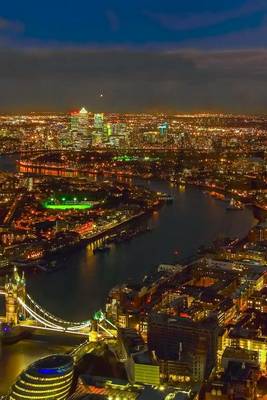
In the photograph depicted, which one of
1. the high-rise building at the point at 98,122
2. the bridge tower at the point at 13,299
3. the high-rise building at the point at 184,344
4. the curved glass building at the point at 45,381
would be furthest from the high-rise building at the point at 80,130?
the curved glass building at the point at 45,381

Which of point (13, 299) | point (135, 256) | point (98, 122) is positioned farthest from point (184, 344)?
point (98, 122)

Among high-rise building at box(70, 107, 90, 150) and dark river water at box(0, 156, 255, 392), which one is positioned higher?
high-rise building at box(70, 107, 90, 150)

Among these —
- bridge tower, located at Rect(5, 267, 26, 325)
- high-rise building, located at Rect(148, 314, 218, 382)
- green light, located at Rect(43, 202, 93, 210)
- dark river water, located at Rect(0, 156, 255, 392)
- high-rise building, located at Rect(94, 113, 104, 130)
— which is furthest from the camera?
high-rise building, located at Rect(94, 113, 104, 130)

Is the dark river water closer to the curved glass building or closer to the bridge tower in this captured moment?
the bridge tower

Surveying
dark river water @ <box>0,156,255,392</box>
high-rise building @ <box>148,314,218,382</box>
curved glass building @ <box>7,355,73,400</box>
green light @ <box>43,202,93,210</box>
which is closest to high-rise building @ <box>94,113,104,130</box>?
dark river water @ <box>0,156,255,392</box>

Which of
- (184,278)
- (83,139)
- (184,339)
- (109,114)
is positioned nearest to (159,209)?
(184,278)

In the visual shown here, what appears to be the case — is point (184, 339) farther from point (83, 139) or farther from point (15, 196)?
point (83, 139)
